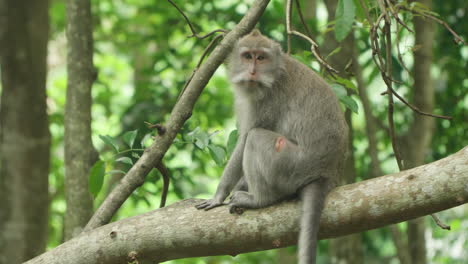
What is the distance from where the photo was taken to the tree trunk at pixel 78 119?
520 centimetres

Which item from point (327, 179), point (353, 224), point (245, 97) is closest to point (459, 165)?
Answer: point (353, 224)

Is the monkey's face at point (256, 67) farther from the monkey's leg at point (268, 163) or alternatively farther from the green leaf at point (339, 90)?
the green leaf at point (339, 90)

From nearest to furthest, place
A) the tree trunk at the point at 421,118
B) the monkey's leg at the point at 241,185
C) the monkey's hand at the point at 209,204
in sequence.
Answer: the monkey's hand at the point at 209,204, the monkey's leg at the point at 241,185, the tree trunk at the point at 421,118

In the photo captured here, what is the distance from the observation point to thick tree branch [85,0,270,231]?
13.9 ft

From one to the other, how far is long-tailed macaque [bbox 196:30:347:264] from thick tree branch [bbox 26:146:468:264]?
0.16m

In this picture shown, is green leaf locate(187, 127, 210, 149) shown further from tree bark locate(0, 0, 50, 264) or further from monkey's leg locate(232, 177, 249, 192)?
tree bark locate(0, 0, 50, 264)

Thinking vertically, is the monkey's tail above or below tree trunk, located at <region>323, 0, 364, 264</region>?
below

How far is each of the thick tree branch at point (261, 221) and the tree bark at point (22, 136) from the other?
2.88m

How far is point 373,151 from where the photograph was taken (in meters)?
6.73

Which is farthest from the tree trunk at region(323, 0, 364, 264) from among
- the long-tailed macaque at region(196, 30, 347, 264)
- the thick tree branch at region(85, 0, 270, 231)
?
the thick tree branch at region(85, 0, 270, 231)

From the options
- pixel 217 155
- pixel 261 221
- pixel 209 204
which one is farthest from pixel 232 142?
pixel 261 221

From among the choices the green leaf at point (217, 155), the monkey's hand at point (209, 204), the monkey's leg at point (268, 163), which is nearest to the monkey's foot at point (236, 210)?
the monkey's hand at point (209, 204)

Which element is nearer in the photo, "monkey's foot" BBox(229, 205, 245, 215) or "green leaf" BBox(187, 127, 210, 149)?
"monkey's foot" BBox(229, 205, 245, 215)

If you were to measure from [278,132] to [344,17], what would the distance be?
115cm
